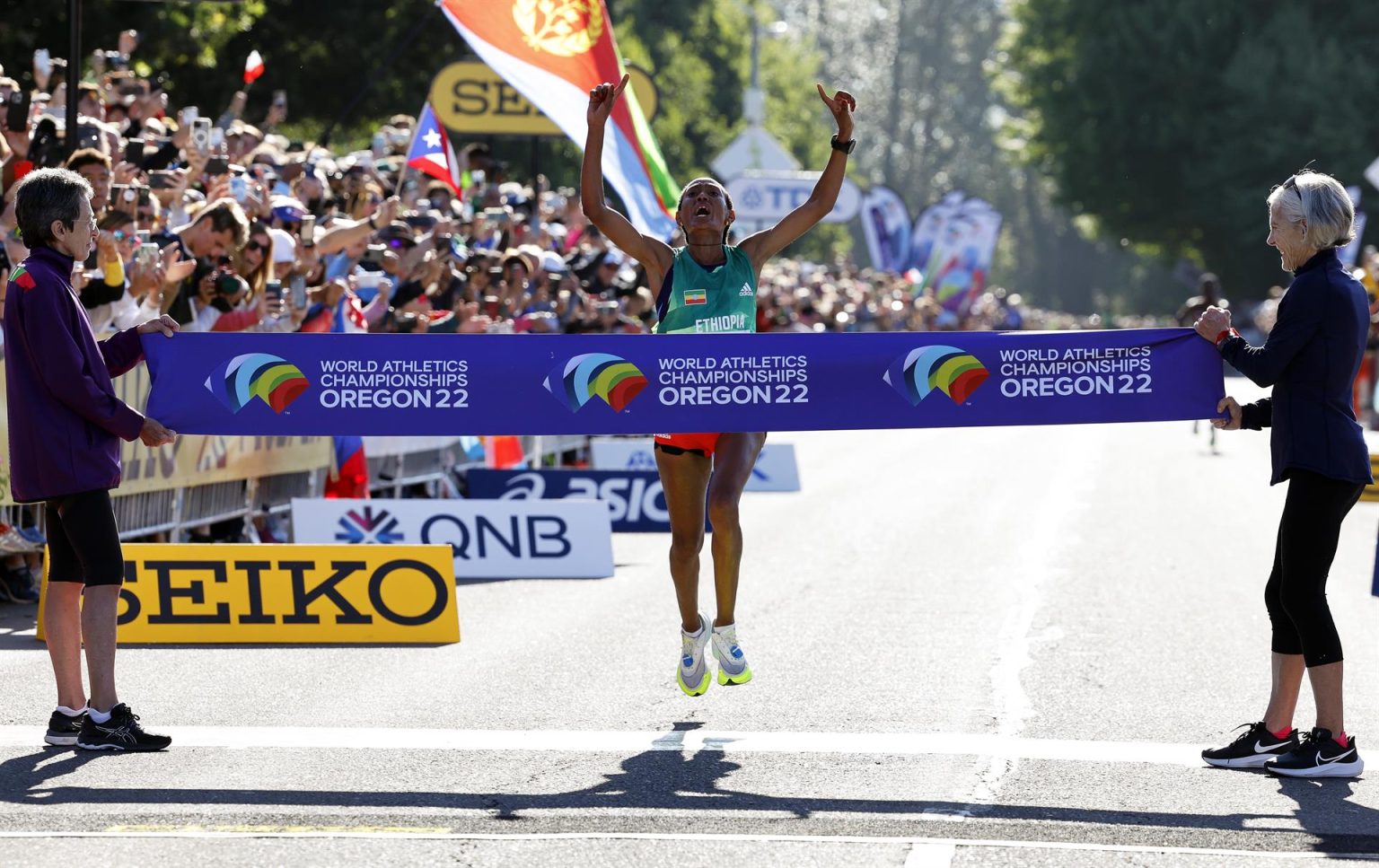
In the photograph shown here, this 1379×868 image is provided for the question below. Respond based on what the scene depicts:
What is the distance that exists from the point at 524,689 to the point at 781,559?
5.45 metres

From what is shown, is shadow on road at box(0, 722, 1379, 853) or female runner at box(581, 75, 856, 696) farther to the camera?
female runner at box(581, 75, 856, 696)

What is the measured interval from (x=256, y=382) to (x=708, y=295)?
1774 millimetres

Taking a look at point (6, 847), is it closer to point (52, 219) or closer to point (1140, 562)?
point (52, 219)

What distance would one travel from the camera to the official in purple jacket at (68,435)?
7316 mm

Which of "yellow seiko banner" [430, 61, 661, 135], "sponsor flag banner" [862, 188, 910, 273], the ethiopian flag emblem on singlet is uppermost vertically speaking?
"sponsor flag banner" [862, 188, 910, 273]

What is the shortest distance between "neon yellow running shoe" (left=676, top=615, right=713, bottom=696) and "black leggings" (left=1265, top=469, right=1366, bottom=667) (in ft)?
7.27

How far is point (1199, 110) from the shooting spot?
64750 mm

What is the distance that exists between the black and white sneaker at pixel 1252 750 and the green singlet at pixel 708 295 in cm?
245

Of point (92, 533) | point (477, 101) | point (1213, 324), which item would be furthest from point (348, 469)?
point (477, 101)

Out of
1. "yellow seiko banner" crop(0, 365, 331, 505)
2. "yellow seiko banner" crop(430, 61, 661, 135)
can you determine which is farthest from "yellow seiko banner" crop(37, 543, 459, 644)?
"yellow seiko banner" crop(430, 61, 661, 135)

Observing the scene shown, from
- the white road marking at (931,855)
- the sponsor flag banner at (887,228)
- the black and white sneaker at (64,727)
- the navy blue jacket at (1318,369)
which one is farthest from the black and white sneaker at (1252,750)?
the sponsor flag banner at (887,228)

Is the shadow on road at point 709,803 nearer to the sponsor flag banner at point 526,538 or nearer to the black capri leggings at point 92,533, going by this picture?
the black capri leggings at point 92,533

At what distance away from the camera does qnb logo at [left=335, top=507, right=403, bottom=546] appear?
12.4 meters

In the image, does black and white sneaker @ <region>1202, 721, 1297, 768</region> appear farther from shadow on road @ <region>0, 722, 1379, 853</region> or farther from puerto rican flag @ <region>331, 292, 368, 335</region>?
puerto rican flag @ <region>331, 292, 368, 335</region>
